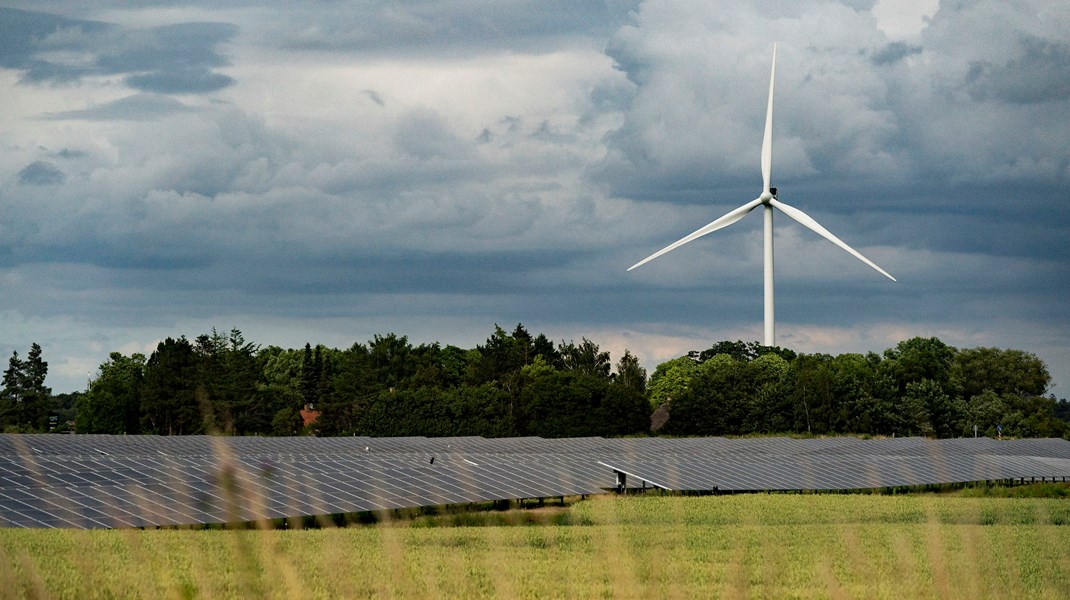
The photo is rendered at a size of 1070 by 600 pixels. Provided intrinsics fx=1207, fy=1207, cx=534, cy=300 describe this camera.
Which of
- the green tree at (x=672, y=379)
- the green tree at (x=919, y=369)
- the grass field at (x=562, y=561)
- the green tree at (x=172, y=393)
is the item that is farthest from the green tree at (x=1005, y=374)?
the grass field at (x=562, y=561)

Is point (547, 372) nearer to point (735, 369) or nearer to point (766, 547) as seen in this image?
point (735, 369)

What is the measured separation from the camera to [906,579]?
2055cm

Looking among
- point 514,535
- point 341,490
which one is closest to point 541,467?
point 341,490

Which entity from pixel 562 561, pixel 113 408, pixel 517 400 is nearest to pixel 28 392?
pixel 113 408

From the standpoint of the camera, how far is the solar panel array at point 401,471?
29.6 meters

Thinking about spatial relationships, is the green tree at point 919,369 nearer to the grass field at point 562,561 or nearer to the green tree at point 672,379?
the green tree at point 672,379

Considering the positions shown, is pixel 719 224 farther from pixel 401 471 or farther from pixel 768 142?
pixel 401 471

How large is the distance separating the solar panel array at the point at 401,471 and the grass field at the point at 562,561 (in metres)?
1.12

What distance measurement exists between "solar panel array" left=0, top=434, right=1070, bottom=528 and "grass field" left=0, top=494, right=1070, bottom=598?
1.12 meters

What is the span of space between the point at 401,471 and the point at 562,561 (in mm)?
24306

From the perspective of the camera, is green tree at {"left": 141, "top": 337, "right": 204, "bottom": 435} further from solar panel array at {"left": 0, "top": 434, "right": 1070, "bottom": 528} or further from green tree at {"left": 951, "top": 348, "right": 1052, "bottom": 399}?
green tree at {"left": 951, "top": 348, "right": 1052, "bottom": 399}

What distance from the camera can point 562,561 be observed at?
2238cm

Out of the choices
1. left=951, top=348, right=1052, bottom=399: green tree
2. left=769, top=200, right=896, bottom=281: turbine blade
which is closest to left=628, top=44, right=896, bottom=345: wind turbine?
left=769, top=200, right=896, bottom=281: turbine blade

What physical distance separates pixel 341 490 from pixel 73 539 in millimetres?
16232
